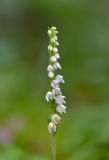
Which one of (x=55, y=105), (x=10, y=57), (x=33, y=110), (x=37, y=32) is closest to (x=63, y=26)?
(x=37, y=32)

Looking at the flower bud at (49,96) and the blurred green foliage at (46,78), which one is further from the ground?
the blurred green foliage at (46,78)

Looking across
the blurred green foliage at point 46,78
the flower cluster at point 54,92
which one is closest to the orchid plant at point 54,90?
the flower cluster at point 54,92

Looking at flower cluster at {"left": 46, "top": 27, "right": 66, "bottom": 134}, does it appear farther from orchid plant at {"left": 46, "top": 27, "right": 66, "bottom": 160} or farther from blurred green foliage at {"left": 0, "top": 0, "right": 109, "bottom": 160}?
blurred green foliage at {"left": 0, "top": 0, "right": 109, "bottom": 160}

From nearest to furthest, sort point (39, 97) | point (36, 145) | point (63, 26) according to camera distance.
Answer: point (36, 145) → point (39, 97) → point (63, 26)

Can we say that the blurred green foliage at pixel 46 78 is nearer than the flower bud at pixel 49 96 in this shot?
No

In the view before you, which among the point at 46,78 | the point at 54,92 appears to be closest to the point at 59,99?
the point at 54,92

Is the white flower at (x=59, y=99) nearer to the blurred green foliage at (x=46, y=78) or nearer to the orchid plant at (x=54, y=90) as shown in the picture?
the orchid plant at (x=54, y=90)

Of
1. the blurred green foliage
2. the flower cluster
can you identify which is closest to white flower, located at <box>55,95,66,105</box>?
the flower cluster

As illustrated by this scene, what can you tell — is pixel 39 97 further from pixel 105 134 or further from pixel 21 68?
pixel 105 134

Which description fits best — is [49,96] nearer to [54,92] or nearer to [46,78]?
[54,92]
